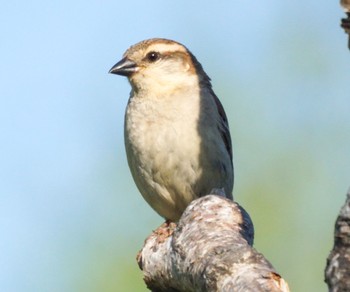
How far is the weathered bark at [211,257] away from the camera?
3355 mm

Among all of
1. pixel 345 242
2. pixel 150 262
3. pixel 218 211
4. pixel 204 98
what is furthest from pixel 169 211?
pixel 345 242

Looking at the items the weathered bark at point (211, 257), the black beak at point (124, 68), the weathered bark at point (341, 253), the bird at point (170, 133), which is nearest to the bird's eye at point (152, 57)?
the bird at point (170, 133)

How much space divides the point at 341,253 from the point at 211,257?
1.33 m

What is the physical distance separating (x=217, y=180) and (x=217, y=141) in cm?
31

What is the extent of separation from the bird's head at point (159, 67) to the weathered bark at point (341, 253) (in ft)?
14.9

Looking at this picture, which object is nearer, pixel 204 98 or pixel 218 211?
pixel 218 211

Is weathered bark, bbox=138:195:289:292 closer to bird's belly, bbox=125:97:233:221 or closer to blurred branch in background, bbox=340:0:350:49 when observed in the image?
blurred branch in background, bbox=340:0:350:49

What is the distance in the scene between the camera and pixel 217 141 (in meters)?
6.92

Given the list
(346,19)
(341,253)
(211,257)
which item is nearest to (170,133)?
(211,257)

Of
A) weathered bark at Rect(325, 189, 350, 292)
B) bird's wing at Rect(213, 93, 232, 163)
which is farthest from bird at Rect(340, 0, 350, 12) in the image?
bird's wing at Rect(213, 93, 232, 163)

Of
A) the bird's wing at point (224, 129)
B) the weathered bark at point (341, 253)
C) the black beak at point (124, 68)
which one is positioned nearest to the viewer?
the weathered bark at point (341, 253)

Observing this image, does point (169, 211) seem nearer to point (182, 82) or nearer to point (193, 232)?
point (182, 82)

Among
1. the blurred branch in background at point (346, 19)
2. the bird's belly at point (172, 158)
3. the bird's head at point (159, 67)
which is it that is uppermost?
the blurred branch in background at point (346, 19)

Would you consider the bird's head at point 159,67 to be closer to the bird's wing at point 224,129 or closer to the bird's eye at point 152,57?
the bird's eye at point 152,57
